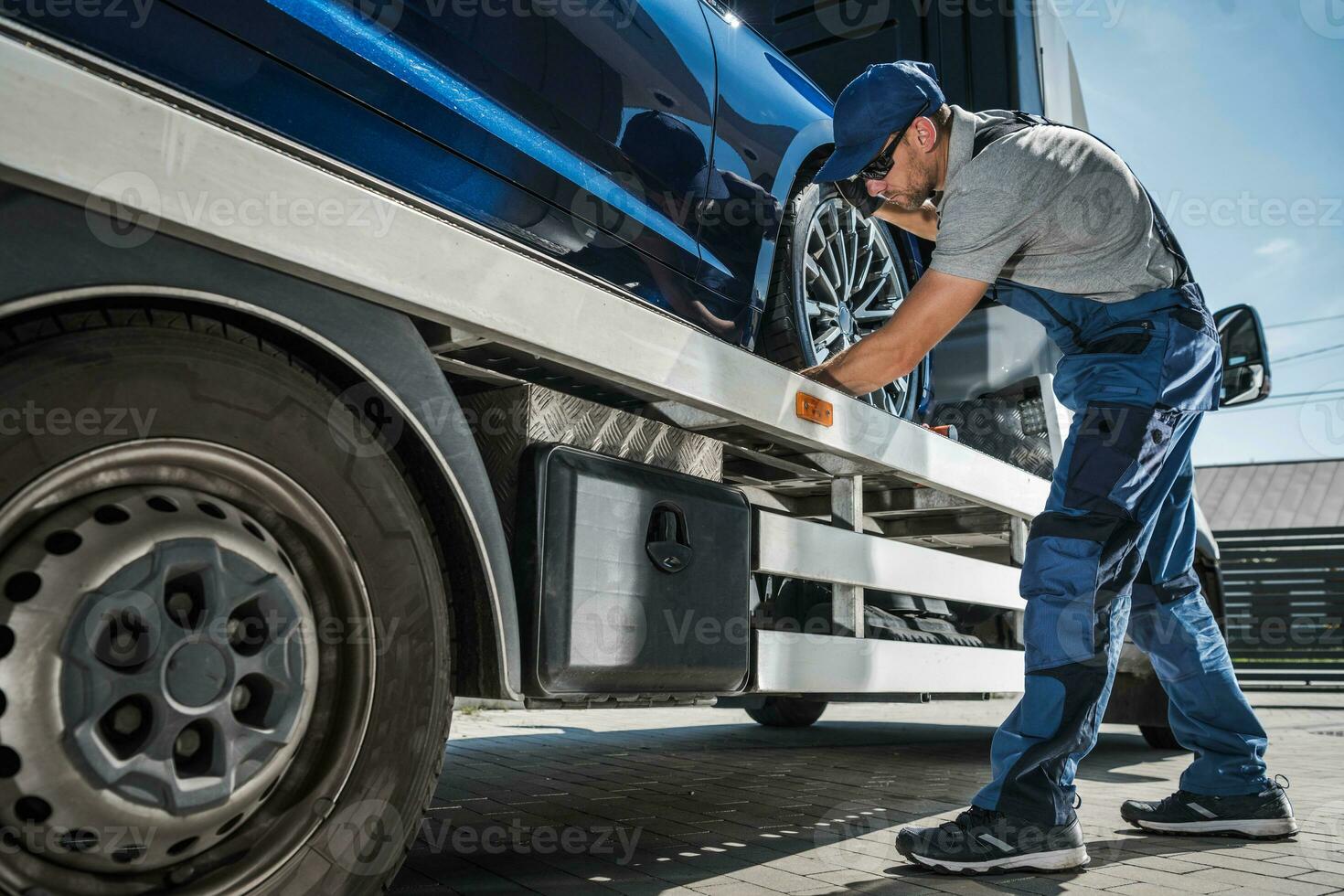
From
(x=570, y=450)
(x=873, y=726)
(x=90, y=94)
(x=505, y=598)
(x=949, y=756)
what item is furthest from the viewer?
(x=873, y=726)

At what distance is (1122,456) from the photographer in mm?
2193

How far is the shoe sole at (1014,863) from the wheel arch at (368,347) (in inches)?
39.7

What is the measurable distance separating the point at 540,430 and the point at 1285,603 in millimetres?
13889

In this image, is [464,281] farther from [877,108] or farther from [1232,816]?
[1232,816]

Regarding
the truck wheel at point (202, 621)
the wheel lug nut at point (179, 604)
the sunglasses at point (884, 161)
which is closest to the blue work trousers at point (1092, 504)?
the sunglasses at point (884, 161)

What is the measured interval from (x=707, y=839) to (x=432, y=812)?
0.81 metres

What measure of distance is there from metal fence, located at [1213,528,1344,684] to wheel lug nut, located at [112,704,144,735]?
1336cm

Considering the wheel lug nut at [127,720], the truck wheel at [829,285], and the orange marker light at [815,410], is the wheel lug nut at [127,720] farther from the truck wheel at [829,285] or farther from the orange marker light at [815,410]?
the truck wheel at [829,285]

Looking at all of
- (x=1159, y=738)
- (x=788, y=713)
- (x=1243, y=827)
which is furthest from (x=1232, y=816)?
(x=788, y=713)

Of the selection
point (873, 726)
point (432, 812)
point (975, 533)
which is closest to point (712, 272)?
point (975, 533)

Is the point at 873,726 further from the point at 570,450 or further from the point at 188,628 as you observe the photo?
the point at 188,628

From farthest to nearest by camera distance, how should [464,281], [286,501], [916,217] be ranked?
[916,217] → [464,281] → [286,501]

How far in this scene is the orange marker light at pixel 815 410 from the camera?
7.47 ft

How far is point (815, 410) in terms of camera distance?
7.64 ft
